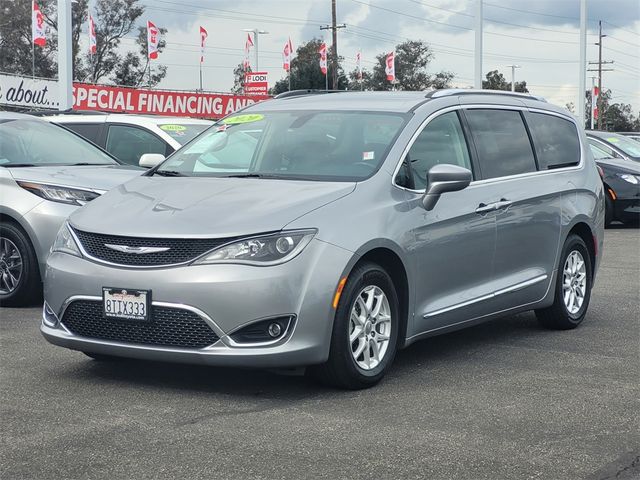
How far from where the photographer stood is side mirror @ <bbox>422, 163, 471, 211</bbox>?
21.1 feet

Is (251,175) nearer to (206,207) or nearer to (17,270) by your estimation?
(206,207)

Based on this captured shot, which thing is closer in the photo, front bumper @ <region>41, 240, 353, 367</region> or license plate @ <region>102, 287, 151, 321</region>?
front bumper @ <region>41, 240, 353, 367</region>

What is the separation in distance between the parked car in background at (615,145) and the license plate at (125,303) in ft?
46.5

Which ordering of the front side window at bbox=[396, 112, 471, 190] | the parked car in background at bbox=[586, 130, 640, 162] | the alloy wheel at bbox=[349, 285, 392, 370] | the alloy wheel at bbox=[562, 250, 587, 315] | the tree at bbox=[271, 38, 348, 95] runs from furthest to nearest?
the tree at bbox=[271, 38, 348, 95], the parked car in background at bbox=[586, 130, 640, 162], the alloy wheel at bbox=[562, 250, 587, 315], the front side window at bbox=[396, 112, 471, 190], the alloy wheel at bbox=[349, 285, 392, 370]

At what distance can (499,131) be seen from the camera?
7.63m

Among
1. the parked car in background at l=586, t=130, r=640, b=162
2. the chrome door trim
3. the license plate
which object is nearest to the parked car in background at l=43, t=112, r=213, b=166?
the chrome door trim

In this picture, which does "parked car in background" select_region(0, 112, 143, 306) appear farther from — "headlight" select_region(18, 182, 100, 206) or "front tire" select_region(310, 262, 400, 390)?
"front tire" select_region(310, 262, 400, 390)

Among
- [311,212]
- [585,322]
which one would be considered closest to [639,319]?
[585,322]

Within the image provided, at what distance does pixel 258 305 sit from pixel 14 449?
1.41 m

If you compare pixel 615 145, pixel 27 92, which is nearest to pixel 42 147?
pixel 615 145

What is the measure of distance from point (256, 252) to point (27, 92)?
3969 cm

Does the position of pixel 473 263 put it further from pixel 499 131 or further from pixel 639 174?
pixel 639 174

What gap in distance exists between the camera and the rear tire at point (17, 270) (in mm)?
8812

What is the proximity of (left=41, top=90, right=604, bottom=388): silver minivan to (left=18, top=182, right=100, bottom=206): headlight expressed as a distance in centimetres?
191
